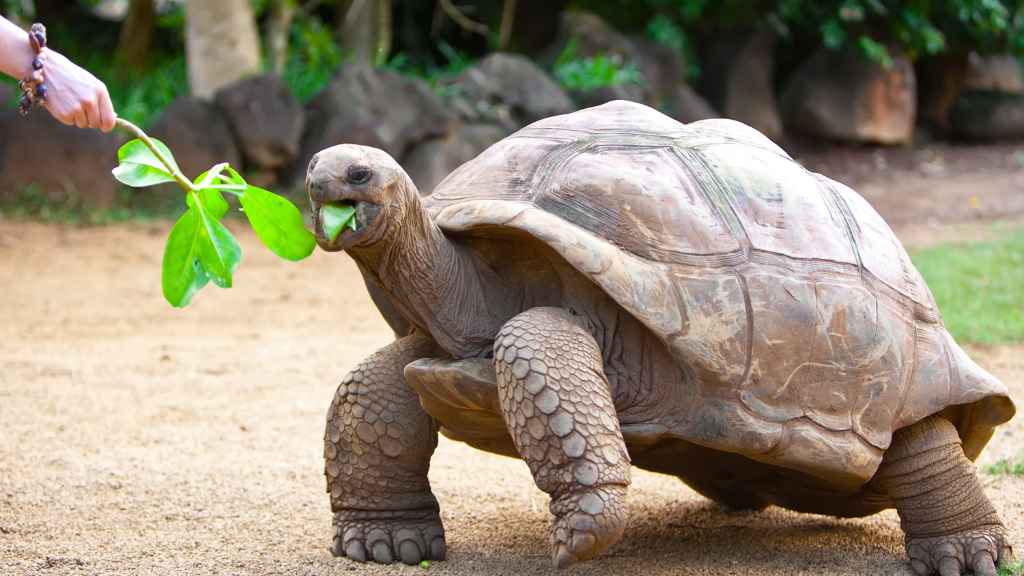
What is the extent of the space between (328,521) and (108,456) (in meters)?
0.98

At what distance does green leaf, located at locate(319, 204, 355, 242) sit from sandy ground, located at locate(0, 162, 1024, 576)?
2.67 ft

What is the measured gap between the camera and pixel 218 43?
9141 millimetres

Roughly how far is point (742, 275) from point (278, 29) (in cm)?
773

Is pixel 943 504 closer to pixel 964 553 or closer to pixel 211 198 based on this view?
pixel 964 553

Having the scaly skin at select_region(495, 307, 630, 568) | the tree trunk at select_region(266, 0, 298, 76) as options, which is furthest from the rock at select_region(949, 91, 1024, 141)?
the scaly skin at select_region(495, 307, 630, 568)

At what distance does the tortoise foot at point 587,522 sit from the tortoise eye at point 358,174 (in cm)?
76

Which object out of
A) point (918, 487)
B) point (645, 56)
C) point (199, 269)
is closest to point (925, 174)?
point (645, 56)

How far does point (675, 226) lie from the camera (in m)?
2.68

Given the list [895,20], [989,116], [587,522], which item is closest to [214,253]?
[587,522]

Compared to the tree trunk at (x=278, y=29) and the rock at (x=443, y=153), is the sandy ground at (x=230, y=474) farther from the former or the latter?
the tree trunk at (x=278, y=29)

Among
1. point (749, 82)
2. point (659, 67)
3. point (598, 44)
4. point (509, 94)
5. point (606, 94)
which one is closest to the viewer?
point (509, 94)

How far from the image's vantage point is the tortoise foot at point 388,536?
2.92m

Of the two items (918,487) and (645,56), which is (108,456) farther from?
(645,56)

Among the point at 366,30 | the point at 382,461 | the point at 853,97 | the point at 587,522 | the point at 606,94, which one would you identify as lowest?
the point at 366,30
